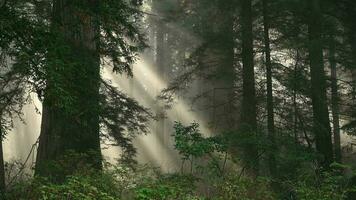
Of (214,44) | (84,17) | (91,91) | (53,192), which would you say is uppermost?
(214,44)

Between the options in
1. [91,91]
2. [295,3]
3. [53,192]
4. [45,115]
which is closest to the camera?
[53,192]

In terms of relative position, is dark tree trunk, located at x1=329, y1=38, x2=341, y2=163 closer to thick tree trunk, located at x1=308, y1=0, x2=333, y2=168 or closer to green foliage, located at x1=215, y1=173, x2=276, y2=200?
thick tree trunk, located at x1=308, y1=0, x2=333, y2=168

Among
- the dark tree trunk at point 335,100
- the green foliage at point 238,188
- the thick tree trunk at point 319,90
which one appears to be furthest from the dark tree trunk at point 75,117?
the dark tree trunk at point 335,100

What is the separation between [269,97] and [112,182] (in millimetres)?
7705

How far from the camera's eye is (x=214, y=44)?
45.6 ft

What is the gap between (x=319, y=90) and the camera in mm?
12039

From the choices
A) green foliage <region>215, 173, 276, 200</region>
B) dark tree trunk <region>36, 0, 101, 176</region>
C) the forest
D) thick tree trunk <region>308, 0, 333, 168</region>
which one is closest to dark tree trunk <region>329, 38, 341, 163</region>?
the forest

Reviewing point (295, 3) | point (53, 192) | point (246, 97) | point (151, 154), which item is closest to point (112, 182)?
point (53, 192)

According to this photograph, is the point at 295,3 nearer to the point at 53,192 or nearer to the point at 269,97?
the point at 269,97

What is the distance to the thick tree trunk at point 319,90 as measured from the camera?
12.0 meters

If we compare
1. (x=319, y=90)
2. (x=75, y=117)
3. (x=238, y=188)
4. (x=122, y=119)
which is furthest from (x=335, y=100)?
(x=75, y=117)

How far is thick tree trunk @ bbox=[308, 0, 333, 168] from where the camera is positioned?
1201 cm

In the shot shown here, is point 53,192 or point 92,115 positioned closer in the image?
point 53,192

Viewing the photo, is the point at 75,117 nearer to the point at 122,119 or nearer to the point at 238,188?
the point at 238,188
